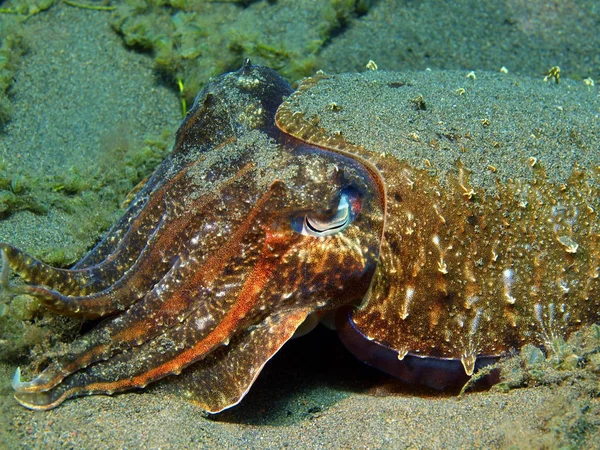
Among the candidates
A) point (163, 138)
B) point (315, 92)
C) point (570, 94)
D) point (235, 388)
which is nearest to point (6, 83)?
point (163, 138)

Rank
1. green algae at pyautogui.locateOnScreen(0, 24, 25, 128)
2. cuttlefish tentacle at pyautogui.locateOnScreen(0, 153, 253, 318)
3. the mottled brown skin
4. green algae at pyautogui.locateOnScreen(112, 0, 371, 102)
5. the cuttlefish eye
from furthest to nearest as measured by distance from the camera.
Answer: green algae at pyautogui.locateOnScreen(112, 0, 371, 102) → green algae at pyautogui.locateOnScreen(0, 24, 25, 128) → the mottled brown skin → the cuttlefish eye → cuttlefish tentacle at pyautogui.locateOnScreen(0, 153, 253, 318)

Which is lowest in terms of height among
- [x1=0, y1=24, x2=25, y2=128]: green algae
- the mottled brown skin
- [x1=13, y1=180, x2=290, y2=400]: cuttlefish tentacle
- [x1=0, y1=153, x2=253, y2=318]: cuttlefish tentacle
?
the mottled brown skin

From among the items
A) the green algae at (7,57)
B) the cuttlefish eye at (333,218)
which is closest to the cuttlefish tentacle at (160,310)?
the cuttlefish eye at (333,218)

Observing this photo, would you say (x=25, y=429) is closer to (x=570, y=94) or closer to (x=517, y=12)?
(x=570, y=94)

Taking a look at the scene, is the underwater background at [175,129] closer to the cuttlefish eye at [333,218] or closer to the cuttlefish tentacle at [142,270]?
the cuttlefish tentacle at [142,270]

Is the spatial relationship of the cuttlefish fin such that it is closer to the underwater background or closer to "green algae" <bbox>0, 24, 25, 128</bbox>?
the underwater background

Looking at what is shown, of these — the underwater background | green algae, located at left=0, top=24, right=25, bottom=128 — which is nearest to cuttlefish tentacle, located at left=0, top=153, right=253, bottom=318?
the underwater background
